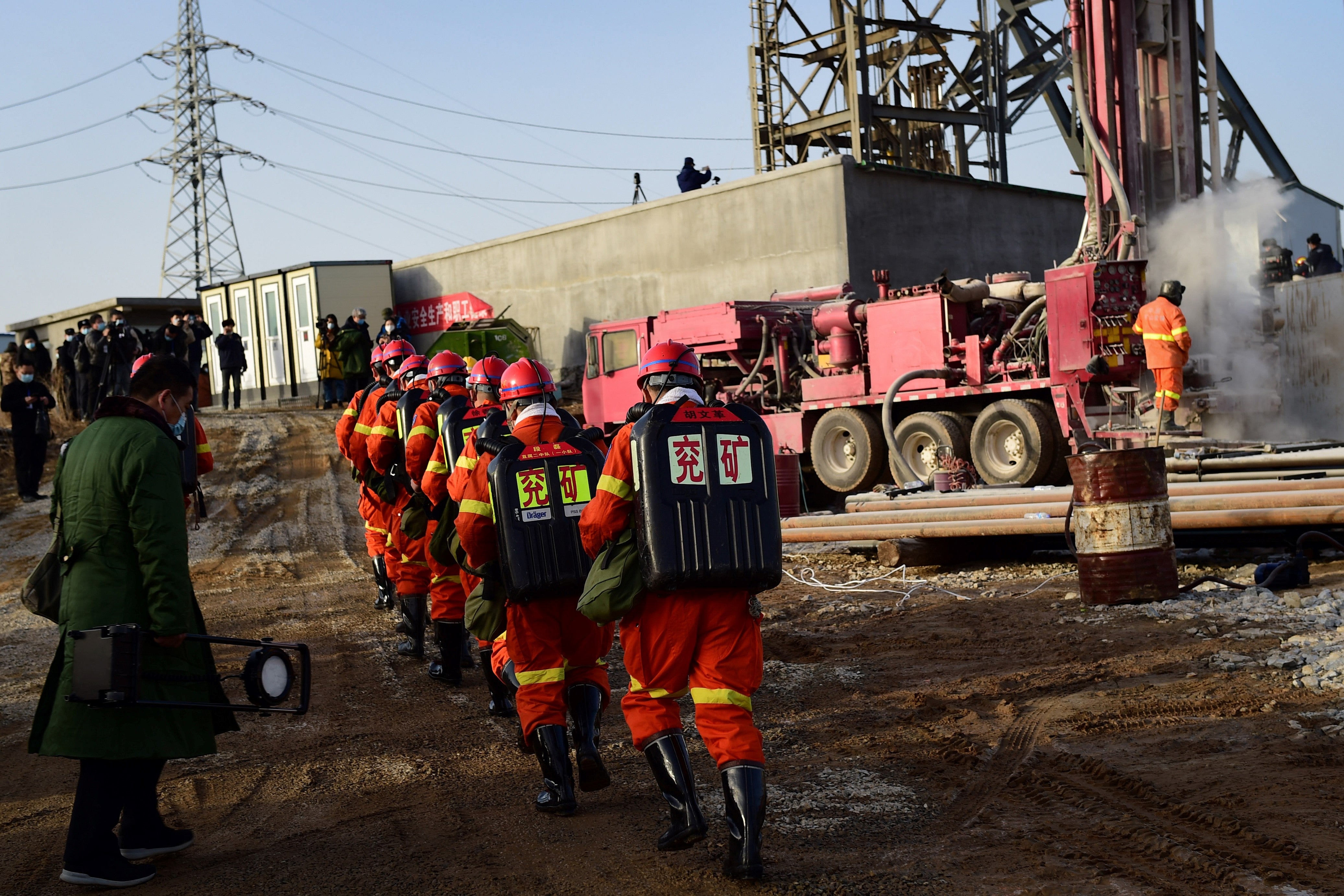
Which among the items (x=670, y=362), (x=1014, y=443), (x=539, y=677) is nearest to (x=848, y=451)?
(x=1014, y=443)

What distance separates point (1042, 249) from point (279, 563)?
1845 cm

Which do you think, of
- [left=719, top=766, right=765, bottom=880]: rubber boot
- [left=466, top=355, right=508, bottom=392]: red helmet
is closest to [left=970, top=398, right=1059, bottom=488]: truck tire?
[left=466, top=355, right=508, bottom=392]: red helmet

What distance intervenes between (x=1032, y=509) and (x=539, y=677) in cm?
658

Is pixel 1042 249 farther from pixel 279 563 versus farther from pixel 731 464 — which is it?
Answer: pixel 731 464

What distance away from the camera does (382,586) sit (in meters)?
10.4

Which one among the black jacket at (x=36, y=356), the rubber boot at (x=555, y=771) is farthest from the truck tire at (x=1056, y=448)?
the black jacket at (x=36, y=356)

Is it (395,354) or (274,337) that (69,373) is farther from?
(395,354)

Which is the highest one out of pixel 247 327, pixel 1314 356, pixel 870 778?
pixel 247 327

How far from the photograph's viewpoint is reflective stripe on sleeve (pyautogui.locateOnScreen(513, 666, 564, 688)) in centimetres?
512

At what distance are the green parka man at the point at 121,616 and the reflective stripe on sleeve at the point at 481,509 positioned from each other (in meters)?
1.38

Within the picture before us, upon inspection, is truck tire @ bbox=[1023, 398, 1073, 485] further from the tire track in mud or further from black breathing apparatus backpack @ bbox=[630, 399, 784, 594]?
black breathing apparatus backpack @ bbox=[630, 399, 784, 594]

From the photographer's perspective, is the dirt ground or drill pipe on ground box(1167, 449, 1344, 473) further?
drill pipe on ground box(1167, 449, 1344, 473)

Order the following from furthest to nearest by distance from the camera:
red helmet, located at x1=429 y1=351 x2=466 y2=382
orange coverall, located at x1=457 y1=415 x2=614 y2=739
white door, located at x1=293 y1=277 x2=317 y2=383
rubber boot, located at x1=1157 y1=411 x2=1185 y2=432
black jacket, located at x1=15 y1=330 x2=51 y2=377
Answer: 1. white door, located at x1=293 y1=277 x2=317 y2=383
2. black jacket, located at x1=15 y1=330 x2=51 y2=377
3. rubber boot, located at x1=1157 y1=411 x2=1185 y2=432
4. red helmet, located at x1=429 y1=351 x2=466 y2=382
5. orange coverall, located at x1=457 y1=415 x2=614 y2=739

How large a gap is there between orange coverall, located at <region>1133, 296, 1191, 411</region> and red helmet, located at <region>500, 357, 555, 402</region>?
8858mm
